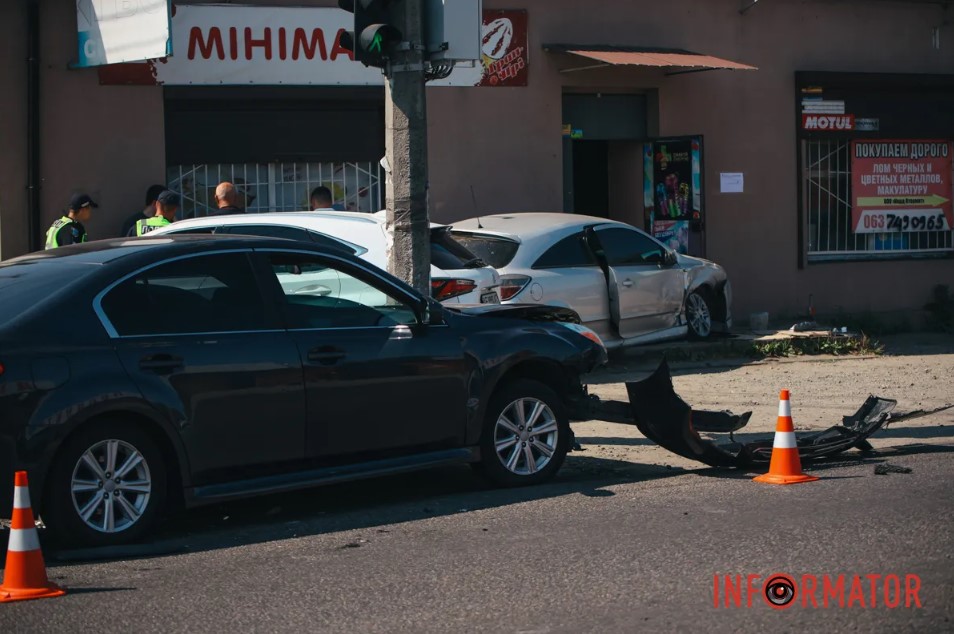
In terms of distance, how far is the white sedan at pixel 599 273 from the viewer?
43.3ft

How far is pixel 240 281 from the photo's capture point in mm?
7633

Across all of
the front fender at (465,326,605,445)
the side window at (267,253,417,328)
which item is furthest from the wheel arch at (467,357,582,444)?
the side window at (267,253,417,328)

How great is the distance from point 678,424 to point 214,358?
333cm

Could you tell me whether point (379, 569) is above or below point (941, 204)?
below

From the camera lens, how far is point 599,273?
13.8 meters

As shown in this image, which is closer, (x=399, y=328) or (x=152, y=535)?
(x=152, y=535)

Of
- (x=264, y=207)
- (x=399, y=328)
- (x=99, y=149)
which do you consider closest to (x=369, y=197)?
(x=264, y=207)

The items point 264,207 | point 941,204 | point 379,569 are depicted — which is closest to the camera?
point 379,569

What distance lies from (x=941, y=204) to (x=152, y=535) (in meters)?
16.3

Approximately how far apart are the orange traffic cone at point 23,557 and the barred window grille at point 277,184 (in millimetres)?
9729

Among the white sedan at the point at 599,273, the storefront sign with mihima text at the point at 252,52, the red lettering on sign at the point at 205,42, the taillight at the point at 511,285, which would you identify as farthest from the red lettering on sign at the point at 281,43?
the taillight at the point at 511,285

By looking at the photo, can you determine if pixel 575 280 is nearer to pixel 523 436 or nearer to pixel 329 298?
A: pixel 523 436

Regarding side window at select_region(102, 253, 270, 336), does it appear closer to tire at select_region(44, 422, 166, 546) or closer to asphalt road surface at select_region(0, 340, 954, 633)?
tire at select_region(44, 422, 166, 546)

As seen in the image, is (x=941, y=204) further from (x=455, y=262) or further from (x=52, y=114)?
(x=52, y=114)
